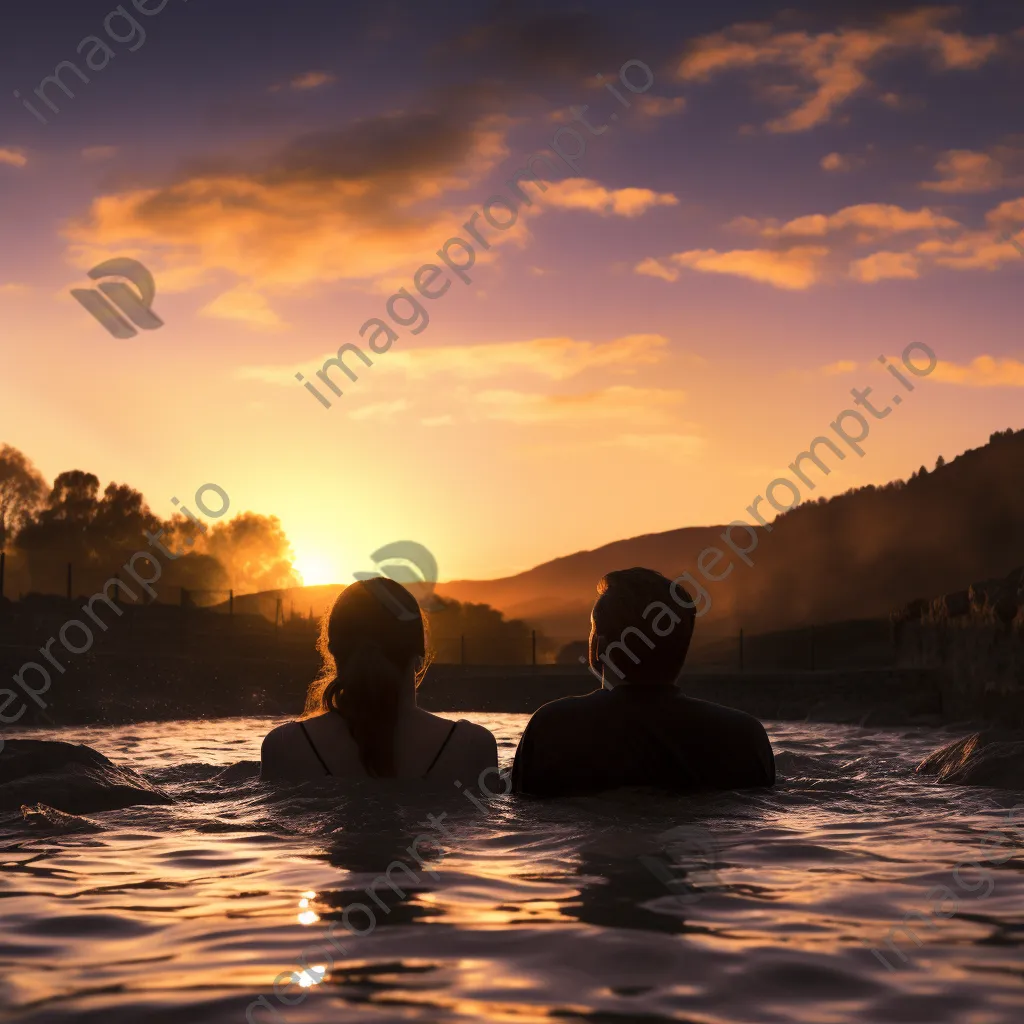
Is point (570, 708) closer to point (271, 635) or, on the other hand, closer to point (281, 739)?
point (281, 739)

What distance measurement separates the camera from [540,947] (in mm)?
2381

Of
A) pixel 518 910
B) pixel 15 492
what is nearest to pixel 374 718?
pixel 518 910

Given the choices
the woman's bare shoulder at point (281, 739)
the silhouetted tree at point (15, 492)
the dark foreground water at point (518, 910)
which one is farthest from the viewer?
the silhouetted tree at point (15, 492)

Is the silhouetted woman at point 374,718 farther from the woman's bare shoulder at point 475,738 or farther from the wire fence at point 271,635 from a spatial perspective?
the wire fence at point 271,635

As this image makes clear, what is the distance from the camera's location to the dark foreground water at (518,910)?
2.05 m

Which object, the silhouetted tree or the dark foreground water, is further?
the silhouetted tree

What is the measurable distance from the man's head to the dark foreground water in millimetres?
484

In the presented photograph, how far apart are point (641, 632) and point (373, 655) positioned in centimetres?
104

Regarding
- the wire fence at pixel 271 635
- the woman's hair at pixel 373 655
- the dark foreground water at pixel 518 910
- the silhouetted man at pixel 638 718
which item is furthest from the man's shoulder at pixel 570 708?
the wire fence at pixel 271 635

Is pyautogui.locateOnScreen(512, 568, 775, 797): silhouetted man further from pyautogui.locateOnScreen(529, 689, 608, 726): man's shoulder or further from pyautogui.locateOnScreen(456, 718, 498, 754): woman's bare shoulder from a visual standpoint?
pyautogui.locateOnScreen(456, 718, 498, 754): woman's bare shoulder

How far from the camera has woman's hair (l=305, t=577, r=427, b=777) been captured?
411 centimetres

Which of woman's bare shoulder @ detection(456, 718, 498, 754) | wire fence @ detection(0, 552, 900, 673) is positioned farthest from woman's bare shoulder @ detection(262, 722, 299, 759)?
wire fence @ detection(0, 552, 900, 673)

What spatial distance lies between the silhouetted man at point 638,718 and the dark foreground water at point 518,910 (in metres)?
0.12

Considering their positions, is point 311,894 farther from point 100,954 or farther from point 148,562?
point 148,562
